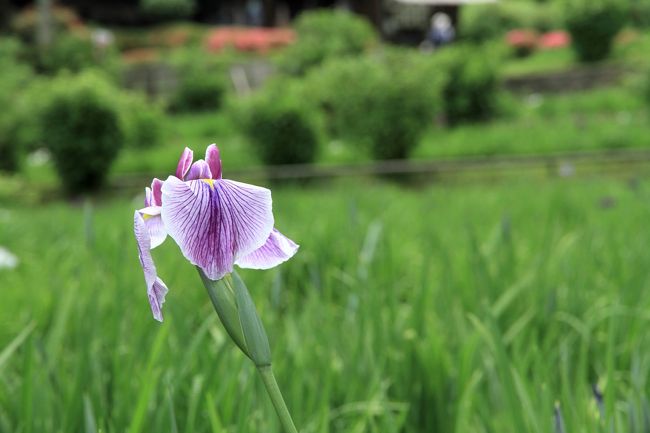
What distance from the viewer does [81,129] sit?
729cm

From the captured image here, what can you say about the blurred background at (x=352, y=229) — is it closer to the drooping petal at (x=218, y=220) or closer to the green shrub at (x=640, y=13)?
the green shrub at (x=640, y=13)

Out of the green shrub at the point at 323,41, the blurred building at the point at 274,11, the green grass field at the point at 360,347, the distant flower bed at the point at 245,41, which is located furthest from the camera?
the blurred building at the point at 274,11

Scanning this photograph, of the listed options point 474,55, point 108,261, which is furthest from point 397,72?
point 108,261

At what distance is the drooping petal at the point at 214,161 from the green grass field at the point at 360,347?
0.27 meters

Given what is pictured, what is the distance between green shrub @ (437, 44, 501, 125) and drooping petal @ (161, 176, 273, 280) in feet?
28.8

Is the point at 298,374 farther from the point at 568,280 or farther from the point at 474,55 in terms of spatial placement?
the point at 474,55

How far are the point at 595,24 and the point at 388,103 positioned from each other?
23.4 ft

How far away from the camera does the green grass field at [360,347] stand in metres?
0.85

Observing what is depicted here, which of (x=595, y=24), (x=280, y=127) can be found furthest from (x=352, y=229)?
(x=595, y=24)

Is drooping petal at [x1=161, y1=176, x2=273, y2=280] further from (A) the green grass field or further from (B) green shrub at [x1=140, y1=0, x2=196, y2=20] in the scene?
(B) green shrub at [x1=140, y1=0, x2=196, y2=20]

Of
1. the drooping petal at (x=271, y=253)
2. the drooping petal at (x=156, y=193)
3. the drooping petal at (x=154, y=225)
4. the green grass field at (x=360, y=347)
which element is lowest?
the green grass field at (x=360, y=347)

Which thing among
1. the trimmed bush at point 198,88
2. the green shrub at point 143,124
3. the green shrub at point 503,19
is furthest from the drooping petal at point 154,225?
the green shrub at point 503,19

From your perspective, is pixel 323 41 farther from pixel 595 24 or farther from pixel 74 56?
pixel 74 56

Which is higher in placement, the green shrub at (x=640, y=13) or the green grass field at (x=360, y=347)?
the green grass field at (x=360, y=347)
